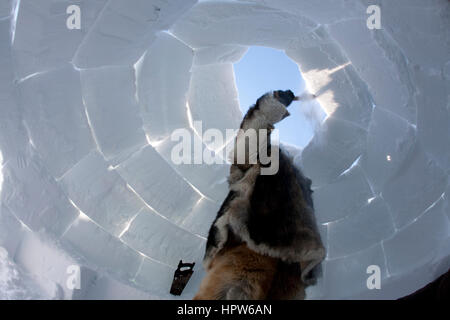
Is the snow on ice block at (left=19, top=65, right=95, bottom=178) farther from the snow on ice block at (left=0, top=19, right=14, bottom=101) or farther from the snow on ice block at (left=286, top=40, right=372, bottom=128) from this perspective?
the snow on ice block at (left=286, top=40, right=372, bottom=128)

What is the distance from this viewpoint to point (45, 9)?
2320mm

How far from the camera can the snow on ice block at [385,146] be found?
314cm

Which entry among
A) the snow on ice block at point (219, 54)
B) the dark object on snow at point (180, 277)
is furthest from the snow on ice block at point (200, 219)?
the snow on ice block at point (219, 54)

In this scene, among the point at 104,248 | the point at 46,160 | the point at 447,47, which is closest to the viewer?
the point at 447,47

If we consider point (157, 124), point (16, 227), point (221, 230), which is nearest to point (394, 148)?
point (221, 230)

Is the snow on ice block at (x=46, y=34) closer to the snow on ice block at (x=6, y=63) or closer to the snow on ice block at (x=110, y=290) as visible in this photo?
the snow on ice block at (x=6, y=63)

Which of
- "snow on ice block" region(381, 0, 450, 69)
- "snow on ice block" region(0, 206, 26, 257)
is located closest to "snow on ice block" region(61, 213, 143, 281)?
"snow on ice block" region(0, 206, 26, 257)

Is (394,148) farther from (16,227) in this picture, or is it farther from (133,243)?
(16,227)

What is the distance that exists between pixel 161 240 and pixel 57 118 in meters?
1.55

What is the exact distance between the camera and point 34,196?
3.02 metres

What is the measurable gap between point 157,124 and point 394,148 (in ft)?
7.37

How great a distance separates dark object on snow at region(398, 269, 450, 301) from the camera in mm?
2502

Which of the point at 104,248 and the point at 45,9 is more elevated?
the point at 45,9

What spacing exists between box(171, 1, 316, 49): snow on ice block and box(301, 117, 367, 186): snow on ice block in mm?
1054
